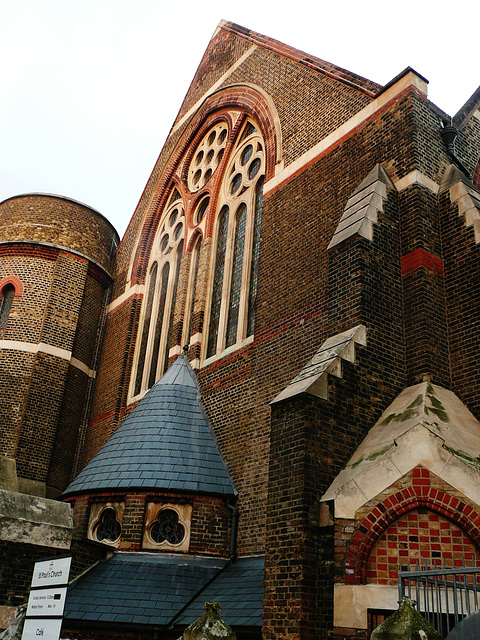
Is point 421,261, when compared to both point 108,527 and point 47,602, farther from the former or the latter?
point 108,527

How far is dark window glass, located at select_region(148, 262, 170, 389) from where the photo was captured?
16.4 m

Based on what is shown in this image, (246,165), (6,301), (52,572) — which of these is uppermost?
(246,165)

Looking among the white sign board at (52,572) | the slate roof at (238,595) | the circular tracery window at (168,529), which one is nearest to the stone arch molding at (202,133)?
the circular tracery window at (168,529)

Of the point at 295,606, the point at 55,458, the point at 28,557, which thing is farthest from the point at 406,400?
the point at 55,458

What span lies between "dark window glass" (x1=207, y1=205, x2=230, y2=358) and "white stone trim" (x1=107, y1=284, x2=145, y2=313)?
3476 mm

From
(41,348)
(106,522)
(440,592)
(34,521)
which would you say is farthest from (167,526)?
(41,348)

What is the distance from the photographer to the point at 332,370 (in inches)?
333

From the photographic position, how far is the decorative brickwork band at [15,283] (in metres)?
17.9

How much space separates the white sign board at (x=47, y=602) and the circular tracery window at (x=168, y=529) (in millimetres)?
5033

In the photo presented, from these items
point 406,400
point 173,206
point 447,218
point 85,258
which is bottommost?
point 406,400

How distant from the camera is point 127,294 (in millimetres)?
18594

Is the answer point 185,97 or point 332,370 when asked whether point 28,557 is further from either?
point 185,97

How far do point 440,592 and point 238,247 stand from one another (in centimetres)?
961

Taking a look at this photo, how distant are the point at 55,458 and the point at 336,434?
410 inches
